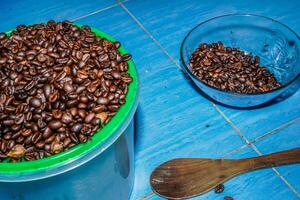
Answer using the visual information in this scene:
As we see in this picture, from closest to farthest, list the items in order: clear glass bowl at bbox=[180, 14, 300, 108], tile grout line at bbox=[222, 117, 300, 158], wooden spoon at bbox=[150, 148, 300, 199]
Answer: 1. wooden spoon at bbox=[150, 148, 300, 199]
2. tile grout line at bbox=[222, 117, 300, 158]
3. clear glass bowl at bbox=[180, 14, 300, 108]

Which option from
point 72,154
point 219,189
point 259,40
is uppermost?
point 72,154

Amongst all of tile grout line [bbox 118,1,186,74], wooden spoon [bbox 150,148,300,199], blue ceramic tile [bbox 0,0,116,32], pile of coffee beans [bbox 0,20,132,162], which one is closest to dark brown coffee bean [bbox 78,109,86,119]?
pile of coffee beans [bbox 0,20,132,162]

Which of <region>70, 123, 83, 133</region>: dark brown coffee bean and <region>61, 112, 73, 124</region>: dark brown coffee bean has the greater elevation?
<region>61, 112, 73, 124</region>: dark brown coffee bean

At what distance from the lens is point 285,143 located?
3.39 feet

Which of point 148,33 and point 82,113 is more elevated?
point 82,113

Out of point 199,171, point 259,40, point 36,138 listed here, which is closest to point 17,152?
point 36,138

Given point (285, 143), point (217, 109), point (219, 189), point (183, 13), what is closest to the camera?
point (219, 189)

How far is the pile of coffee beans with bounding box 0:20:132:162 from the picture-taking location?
0.65 metres

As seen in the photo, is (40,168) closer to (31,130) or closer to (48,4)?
(31,130)

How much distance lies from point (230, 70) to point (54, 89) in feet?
2.01

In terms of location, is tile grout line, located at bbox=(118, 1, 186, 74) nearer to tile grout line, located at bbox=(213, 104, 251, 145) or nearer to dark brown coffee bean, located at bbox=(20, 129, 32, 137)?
tile grout line, located at bbox=(213, 104, 251, 145)

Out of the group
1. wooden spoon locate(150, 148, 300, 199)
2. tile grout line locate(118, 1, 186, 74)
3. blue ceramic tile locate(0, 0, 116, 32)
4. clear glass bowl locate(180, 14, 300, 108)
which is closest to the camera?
wooden spoon locate(150, 148, 300, 199)

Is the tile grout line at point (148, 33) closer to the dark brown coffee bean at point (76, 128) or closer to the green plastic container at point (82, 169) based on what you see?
the green plastic container at point (82, 169)

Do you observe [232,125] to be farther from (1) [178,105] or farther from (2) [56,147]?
(2) [56,147]
